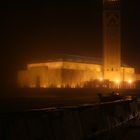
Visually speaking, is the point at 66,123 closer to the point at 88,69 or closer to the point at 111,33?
the point at 111,33

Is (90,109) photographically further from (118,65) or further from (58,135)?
(118,65)

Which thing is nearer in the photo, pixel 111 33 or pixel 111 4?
pixel 111 4

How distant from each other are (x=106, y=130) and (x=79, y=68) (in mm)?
95171

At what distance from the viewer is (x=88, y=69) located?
114000mm

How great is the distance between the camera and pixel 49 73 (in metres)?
106

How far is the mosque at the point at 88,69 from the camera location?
323 ft

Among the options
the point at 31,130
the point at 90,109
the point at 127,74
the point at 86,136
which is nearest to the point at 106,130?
the point at 90,109

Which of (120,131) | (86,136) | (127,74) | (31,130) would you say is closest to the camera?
(31,130)

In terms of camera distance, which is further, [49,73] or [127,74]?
[127,74]

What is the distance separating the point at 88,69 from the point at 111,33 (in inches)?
715

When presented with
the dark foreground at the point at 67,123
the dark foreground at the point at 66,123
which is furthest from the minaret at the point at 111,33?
the dark foreground at the point at 66,123

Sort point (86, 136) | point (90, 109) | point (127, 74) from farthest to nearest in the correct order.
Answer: point (127, 74) < point (90, 109) < point (86, 136)

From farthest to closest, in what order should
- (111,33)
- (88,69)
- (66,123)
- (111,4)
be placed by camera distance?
(88,69)
(111,33)
(111,4)
(66,123)

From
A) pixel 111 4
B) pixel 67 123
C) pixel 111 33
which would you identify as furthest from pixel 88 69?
pixel 67 123
